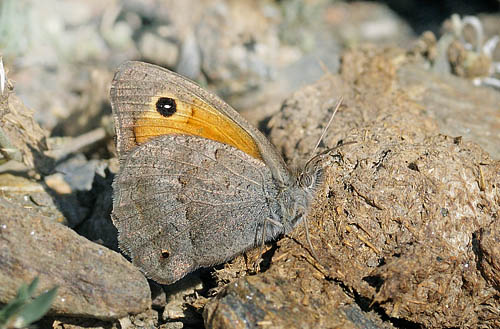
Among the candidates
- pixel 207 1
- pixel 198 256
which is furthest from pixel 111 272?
pixel 207 1

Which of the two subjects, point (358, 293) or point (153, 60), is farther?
point (153, 60)

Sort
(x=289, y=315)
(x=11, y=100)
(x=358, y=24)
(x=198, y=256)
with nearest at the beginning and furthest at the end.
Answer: (x=289, y=315) → (x=198, y=256) → (x=11, y=100) → (x=358, y=24)

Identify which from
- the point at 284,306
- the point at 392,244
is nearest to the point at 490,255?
the point at 392,244

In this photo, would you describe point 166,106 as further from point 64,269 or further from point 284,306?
point 284,306

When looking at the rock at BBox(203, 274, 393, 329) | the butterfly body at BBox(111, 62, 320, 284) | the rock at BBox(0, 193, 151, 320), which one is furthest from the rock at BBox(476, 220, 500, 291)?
the rock at BBox(0, 193, 151, 320)

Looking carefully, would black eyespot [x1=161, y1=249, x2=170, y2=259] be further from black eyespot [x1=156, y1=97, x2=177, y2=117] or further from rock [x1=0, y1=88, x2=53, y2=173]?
rock [x1=0, y1=88, x2=53, y2=173]

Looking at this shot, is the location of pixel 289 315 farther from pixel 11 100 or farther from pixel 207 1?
pixel 207 1
